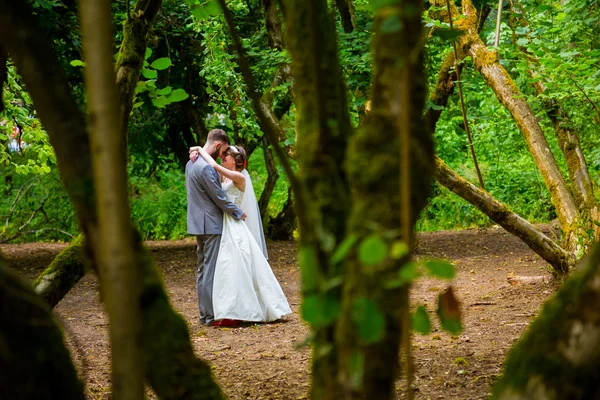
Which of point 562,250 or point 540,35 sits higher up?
point 540,35

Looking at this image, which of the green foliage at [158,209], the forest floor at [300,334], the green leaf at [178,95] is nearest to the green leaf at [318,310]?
the forest floor at [300,334]

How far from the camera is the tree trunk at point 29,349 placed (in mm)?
1623

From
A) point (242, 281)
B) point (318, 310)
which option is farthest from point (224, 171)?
point (318, 310)

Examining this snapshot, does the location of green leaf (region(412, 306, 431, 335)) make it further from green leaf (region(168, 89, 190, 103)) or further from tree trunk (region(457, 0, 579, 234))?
tree trunk (region(457, 0, 579, 234))

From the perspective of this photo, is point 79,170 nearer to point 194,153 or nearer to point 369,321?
point 369,321

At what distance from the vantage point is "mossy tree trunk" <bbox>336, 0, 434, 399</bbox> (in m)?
1.44

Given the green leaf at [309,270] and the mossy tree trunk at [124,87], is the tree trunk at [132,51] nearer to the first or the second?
the mossy tree trunk at [124,87]

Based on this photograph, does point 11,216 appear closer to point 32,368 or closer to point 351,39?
point 351,39

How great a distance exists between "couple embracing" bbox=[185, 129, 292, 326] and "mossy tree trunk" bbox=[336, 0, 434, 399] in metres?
6.63

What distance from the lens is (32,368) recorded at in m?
1.67

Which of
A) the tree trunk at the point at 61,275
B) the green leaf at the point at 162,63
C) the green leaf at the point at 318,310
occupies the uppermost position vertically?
the green leaf at the point at 162,63

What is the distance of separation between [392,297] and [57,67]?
99 centimetres

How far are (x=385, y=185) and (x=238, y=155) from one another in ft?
23.1

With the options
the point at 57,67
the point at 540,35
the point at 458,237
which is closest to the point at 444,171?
the point at 540,35
